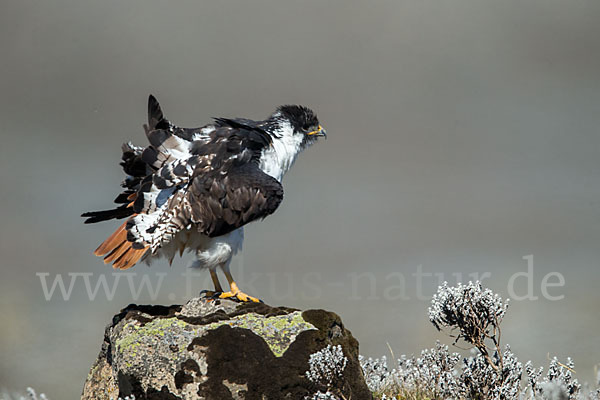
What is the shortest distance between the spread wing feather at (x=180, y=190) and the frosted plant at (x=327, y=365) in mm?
2424

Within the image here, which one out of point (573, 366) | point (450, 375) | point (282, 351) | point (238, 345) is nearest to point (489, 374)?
point (450, 375)

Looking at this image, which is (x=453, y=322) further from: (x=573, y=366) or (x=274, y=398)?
(x=274, y=398)

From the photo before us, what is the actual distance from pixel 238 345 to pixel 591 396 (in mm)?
3413

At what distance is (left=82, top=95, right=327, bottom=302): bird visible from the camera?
7.83 meters

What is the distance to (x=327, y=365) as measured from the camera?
244 inches

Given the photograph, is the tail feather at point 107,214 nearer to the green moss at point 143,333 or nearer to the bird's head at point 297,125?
the green moss at point 143,333

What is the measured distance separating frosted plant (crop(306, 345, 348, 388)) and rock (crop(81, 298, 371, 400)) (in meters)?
0.09

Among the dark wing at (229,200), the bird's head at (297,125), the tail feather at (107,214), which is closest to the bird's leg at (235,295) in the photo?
the dark wing at (229,200)

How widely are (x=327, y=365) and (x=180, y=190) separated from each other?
10.1ft

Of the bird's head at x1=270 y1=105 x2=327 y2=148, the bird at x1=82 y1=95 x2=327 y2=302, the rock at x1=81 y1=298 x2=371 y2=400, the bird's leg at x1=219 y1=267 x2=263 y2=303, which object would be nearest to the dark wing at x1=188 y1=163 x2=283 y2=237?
the bird at x1=82 y1=95 x2=327 y2=302

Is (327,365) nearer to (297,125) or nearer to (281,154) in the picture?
(281,154)

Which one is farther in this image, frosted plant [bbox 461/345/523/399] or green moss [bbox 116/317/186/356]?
frosted plant [bbox 461/345/523/399]

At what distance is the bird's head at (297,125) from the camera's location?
954 centimetres

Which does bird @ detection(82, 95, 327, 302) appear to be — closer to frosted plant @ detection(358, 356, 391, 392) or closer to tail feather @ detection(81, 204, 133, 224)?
tail feather @ detection(81, 204, 133, 224)
